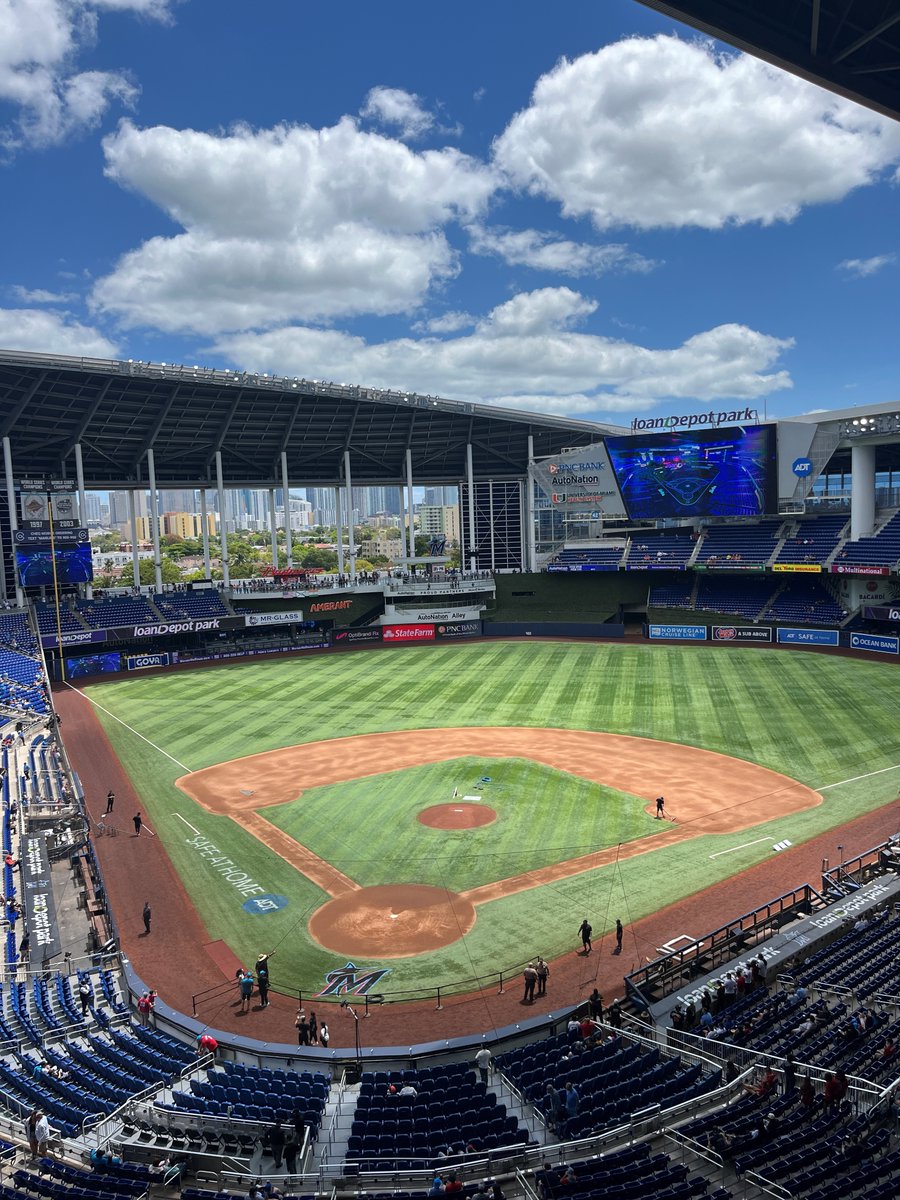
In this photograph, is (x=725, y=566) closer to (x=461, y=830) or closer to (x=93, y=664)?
(x=461, y=830)

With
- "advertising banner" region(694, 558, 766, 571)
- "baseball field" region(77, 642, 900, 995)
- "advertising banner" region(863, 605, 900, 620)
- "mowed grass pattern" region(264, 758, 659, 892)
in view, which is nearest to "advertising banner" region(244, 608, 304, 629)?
"baseball field" region(77, 642, 900, 995)

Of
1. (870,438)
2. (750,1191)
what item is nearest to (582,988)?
(750,1191)

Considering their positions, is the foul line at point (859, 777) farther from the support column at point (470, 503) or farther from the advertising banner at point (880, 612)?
the support column at point (470, 503)

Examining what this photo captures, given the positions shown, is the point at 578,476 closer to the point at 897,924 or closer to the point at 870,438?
the point at 870,438

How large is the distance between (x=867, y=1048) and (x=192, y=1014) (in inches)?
604

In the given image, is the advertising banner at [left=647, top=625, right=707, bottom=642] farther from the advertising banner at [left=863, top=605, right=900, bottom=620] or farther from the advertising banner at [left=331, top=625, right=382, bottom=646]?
the advertising banner at [left=331, top=625, right=382, bottom=646]

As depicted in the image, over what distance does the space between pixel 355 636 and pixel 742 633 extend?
3647 centimetres

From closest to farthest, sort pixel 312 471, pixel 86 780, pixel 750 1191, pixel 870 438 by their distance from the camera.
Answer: pixel 750 1191 → pixel 86 780 → pixel 870 438 → pixel 312 471

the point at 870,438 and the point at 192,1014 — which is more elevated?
the point at 870,438

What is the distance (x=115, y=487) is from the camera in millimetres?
81312

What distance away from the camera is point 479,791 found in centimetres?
3647

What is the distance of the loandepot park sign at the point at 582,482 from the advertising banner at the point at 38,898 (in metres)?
63.6

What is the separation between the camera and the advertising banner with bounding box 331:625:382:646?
82438 mm

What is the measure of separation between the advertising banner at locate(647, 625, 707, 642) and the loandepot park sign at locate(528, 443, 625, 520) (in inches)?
543
